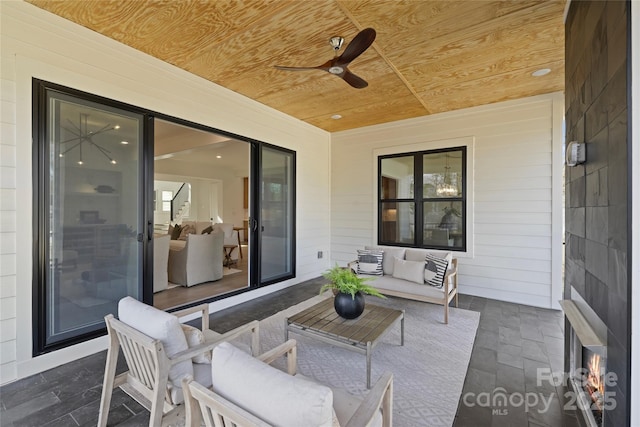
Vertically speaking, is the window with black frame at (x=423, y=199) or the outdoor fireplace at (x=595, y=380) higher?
the window with black frame at (x=423, y=199)

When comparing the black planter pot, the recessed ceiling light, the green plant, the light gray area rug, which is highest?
the recessed ceiling light

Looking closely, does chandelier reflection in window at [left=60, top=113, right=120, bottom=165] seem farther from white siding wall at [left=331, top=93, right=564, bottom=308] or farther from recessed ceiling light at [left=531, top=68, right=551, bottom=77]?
recessed ceiling light at [left=531, top=68, right=551, bottom=77]

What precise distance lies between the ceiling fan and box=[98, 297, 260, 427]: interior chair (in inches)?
91.8

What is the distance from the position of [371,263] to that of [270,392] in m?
3.43

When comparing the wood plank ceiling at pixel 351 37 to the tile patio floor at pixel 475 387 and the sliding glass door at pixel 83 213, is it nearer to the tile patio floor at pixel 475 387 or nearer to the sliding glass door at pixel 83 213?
the sliding glass door at pixel 83 213

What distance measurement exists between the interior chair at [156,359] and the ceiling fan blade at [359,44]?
239 centimetres

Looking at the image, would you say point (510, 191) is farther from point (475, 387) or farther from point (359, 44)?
point (359, 44)

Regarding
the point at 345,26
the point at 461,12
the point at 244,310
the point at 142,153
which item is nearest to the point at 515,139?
the point at 461,12

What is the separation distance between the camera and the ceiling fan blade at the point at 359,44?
223cm

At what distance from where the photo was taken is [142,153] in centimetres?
315

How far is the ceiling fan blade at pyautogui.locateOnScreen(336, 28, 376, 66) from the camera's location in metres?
2.23

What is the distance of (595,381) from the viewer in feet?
5.39

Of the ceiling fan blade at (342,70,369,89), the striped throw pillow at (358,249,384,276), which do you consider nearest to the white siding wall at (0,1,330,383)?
the ceiling fan blade at (342,70,369,89)

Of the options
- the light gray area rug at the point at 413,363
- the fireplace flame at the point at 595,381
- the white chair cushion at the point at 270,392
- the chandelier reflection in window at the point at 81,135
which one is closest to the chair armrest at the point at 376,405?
the white chair cushion at the point at 270,392
